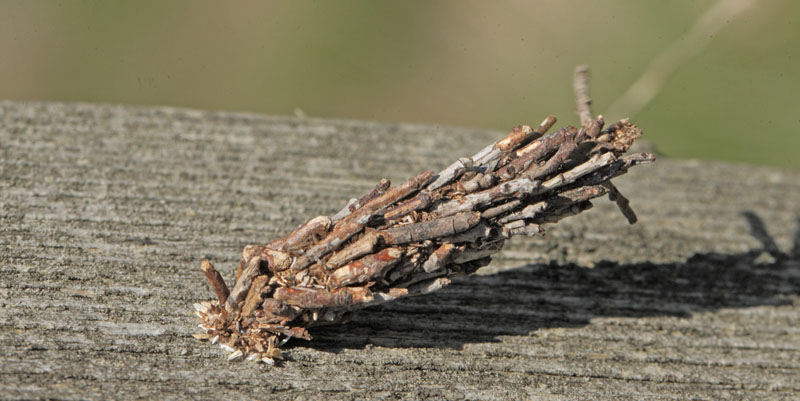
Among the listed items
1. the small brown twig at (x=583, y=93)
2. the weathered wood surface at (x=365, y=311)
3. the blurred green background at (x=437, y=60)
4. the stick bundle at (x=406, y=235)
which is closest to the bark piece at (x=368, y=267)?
the stick bundle at (x=406, y=235)

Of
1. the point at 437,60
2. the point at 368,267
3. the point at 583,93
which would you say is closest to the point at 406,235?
the point at 368,267

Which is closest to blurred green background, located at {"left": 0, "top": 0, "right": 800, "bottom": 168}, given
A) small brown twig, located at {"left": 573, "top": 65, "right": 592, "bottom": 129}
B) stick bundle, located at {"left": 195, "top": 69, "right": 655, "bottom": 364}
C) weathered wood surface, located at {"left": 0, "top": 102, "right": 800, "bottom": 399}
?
weathered wood surface, located at {"left": 0, "top": 102, "right": 800, "bottom": 399}

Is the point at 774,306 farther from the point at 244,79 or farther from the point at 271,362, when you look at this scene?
the point at 244,79

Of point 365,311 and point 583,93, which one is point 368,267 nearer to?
point 365,311

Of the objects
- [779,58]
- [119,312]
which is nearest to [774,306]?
[119,312]

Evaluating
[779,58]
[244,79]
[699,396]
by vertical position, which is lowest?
[699,396]
